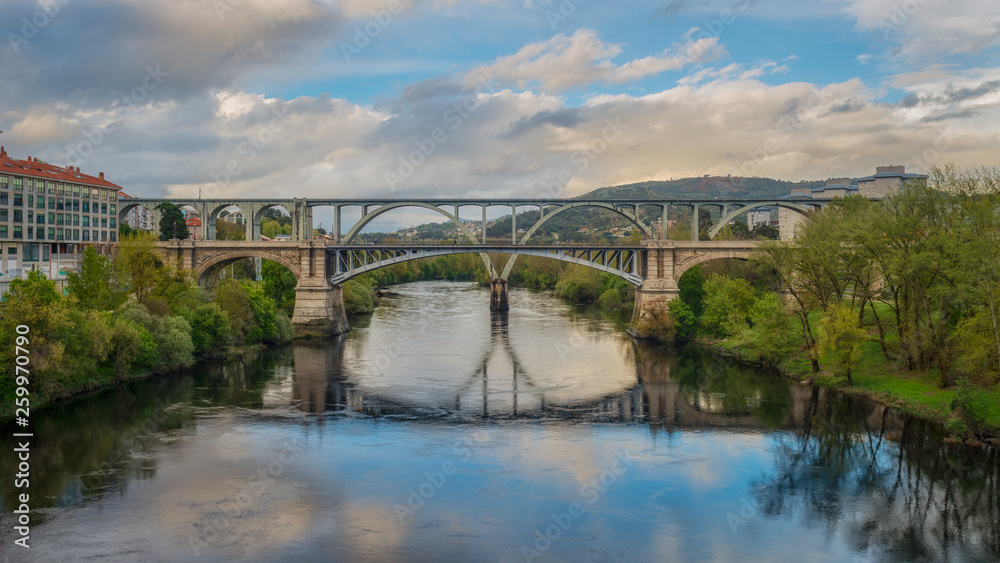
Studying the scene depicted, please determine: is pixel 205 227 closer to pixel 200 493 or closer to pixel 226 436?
pixel 226 436

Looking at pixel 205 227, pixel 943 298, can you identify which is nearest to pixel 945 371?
pixel 943 298

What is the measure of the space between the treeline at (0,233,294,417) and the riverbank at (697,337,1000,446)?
31.3 metres

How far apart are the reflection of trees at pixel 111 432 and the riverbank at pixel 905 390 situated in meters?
26.7

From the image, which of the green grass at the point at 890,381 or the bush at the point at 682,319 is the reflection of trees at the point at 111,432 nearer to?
the green grass at the point at 890,381

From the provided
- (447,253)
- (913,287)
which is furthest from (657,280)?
(913,287)

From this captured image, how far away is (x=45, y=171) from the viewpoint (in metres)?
55.5

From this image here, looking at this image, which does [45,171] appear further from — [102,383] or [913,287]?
[913,287]

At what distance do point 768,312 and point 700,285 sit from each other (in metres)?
15.0

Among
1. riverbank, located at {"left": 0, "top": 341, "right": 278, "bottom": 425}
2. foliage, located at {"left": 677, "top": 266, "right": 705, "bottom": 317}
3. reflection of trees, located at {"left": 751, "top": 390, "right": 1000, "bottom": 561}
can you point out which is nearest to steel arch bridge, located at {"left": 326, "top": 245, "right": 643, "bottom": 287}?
foliage, located at {"left": 677, "top": 266, "right": 705, "bottom": 317}

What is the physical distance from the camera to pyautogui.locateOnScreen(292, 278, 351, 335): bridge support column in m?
51.8

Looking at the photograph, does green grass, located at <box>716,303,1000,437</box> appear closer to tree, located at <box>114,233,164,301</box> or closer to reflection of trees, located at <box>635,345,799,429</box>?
reflection of trees, located at <box>635,345,799,429</box>

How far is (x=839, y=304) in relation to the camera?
3478cm

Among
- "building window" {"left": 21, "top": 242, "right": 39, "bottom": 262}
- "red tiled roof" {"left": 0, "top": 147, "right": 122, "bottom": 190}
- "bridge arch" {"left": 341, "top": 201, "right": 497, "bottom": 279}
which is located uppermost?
"red tiled roof" {"left": 0, "top": 147, "right": 122, "bottom": 190}

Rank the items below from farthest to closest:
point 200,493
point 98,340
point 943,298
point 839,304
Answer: point 839,304
point 98,340
point 943,298
point 200,493
